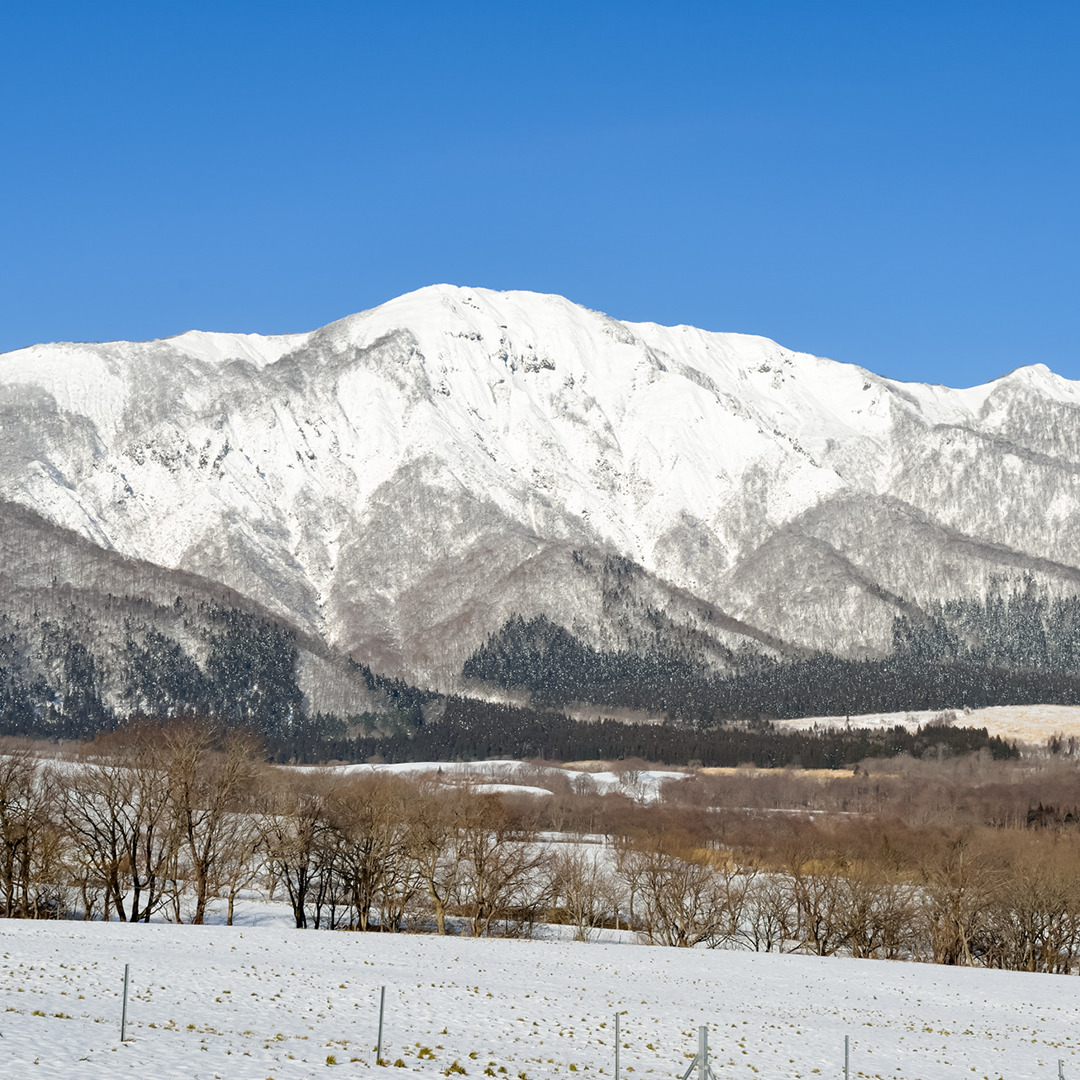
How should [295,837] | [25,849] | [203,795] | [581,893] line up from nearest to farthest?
[25,849]
[203,795]
[295,837]
[581,893]

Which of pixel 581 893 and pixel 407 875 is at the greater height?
pixel 407 875

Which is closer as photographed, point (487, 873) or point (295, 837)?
point (487, 873)

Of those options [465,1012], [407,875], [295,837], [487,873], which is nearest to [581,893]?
[487,873]

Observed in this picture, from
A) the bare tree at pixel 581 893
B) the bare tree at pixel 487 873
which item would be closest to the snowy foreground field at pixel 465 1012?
the bare tree at pixel 487 873

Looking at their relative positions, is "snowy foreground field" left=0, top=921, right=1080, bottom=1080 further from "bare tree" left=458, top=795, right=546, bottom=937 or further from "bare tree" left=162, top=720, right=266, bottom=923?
"bare tree" left=458, top=795, right=546, bottom=937

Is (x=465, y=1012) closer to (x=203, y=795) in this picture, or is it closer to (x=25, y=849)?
(x=203, y=795)

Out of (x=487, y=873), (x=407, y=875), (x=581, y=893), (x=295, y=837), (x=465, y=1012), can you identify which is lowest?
(x=581, y=893)

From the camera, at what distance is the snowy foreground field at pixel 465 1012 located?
1439 inches

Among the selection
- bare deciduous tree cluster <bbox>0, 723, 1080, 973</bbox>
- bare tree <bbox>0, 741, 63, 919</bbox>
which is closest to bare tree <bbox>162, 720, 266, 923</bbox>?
bare deciduous tree cluster <bbox>0, 723, 1080, 973</bbox>

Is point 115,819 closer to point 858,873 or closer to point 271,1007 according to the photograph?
point 271,1007

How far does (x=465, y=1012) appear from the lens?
4881 cm

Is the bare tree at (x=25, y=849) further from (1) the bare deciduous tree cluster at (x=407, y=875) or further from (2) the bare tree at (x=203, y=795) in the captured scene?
(2) the bare tree at (x=203, y=795)

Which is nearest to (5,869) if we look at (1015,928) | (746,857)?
(1015,928)

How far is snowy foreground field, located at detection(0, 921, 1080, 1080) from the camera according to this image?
3656 cm
